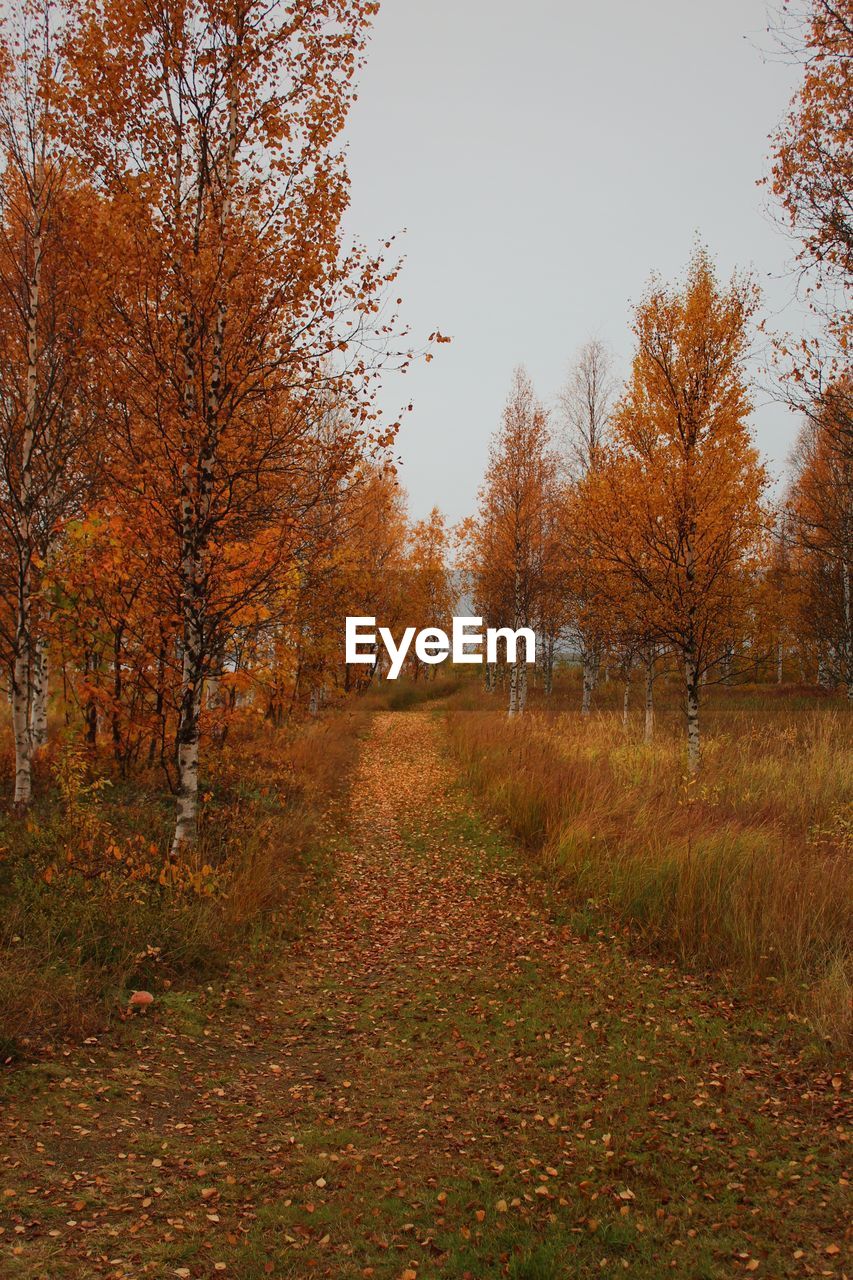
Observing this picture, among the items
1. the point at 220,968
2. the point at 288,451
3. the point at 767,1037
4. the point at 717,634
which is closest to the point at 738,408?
the point at 717,634

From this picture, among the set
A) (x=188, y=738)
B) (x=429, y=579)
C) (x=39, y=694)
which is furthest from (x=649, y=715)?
(x=429, y=579)

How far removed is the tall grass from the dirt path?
0.66 meters

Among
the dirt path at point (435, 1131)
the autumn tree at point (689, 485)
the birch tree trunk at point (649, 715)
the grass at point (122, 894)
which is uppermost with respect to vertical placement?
the autumn tree at point (689, 485)

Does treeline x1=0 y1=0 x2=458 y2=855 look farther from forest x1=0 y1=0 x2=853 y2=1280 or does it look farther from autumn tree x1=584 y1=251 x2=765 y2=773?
autumn tree x1=584 y1=251 x2=765 y2=773

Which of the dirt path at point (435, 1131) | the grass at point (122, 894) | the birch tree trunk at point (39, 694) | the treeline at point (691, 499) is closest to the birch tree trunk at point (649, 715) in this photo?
the treeline at point (691, 499)

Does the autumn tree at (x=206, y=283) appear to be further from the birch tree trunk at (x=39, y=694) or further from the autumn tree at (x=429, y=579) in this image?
the autumn tree at (x=429, y=579)

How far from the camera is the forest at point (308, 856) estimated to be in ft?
13.7

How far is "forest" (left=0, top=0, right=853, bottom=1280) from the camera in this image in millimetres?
4164

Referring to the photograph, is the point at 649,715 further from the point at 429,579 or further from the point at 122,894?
the point at 429,579

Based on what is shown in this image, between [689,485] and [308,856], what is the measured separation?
932cm

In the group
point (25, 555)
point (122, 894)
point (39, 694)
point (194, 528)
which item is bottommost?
point (122, 894)

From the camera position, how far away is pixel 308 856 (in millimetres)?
10688

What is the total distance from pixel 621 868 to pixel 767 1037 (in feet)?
9.56

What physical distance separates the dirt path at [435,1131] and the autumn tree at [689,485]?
25.6ft
